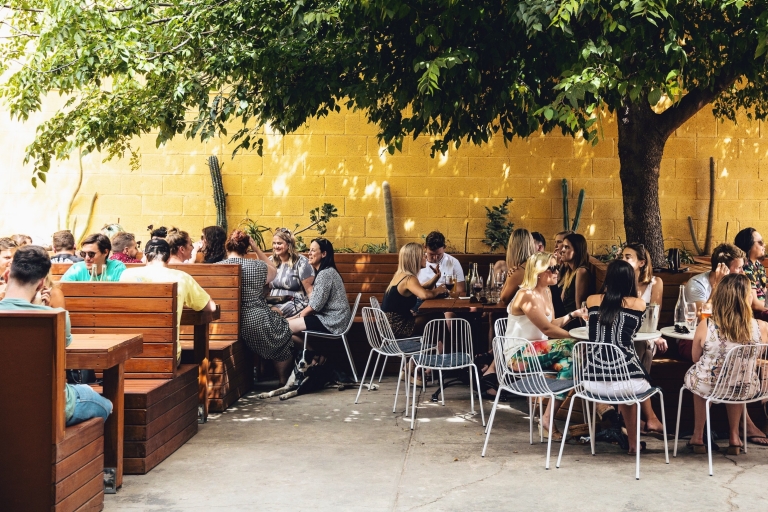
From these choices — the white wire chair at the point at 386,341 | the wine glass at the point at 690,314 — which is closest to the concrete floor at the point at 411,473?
the white wire chair at the point at 386,341

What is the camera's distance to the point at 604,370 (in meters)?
5.25

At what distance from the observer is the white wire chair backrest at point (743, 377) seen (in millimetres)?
5191

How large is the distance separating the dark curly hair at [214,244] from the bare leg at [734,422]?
4.45 m

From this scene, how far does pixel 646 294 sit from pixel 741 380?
1677 millimetres

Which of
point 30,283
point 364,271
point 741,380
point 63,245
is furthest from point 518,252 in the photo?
point 30,283

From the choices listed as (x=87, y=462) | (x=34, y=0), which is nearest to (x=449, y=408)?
(x=87, y=462)

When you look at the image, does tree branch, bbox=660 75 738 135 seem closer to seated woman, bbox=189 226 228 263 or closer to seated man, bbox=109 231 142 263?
seated woman, bbox=189 226 228 263

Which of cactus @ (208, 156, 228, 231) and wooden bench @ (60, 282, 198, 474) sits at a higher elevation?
cactus @ (208, 156, 228, 231)

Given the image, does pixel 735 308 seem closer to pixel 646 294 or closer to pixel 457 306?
pixel 646 294

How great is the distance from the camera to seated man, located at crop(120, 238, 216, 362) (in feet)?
19.7

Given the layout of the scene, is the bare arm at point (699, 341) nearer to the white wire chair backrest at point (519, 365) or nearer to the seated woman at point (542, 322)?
the seated woman at point (542, 322)

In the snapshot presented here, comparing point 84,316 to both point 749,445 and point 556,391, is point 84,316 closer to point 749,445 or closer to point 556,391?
point 556,391

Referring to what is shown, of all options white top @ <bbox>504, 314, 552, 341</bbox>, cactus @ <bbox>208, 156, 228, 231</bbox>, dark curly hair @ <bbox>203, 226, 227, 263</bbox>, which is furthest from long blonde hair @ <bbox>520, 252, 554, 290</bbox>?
cactus @ <bbox>208, 156, 228, 231</bbox>

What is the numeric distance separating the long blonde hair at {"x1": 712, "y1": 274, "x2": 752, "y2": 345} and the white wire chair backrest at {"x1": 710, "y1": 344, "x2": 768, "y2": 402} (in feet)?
0.42
